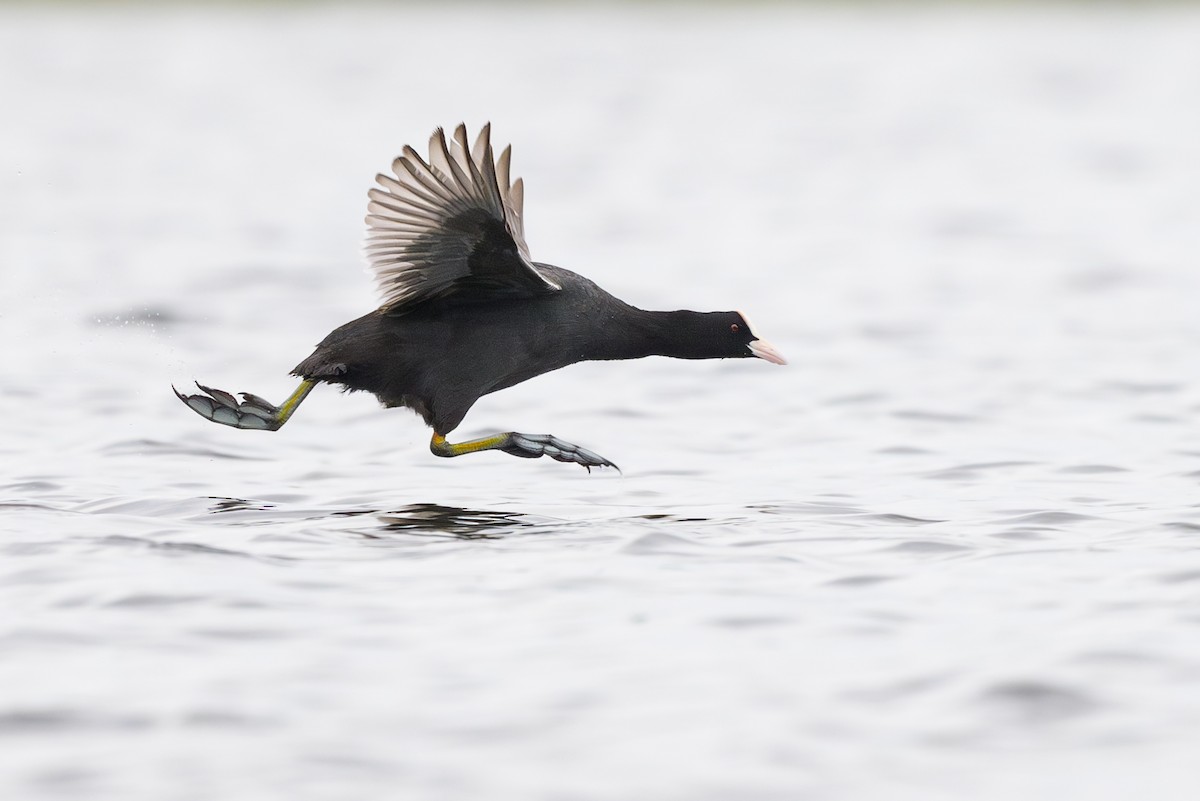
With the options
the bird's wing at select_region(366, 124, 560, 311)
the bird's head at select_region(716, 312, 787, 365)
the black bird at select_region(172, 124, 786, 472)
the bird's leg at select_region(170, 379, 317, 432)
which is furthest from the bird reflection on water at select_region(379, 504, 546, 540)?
the bird's head at select_region(716, 312, 787, 365)

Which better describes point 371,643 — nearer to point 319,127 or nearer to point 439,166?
point 439,166

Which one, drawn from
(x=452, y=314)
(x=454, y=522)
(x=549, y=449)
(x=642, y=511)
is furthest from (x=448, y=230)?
(x=642, y=511)

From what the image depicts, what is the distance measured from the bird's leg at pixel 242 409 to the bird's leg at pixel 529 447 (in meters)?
0.63

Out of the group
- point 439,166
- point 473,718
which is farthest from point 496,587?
point 439,166

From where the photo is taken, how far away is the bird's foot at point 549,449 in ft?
26.0

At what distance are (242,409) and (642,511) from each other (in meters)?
1.75

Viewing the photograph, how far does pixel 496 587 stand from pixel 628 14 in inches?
2080

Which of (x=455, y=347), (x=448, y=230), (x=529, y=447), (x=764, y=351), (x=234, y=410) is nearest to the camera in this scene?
(x=448, y=230)

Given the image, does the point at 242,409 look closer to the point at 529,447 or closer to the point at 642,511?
the point at 529,447

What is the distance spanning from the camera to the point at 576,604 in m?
5.79

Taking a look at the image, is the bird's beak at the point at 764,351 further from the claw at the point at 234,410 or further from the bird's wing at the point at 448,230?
the claw at the point at 234,410

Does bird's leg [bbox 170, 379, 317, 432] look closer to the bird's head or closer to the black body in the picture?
the black body

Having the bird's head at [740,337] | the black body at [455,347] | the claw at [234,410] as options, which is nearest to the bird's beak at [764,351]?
the bird's head at [740,337]

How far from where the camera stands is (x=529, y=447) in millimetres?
7930
